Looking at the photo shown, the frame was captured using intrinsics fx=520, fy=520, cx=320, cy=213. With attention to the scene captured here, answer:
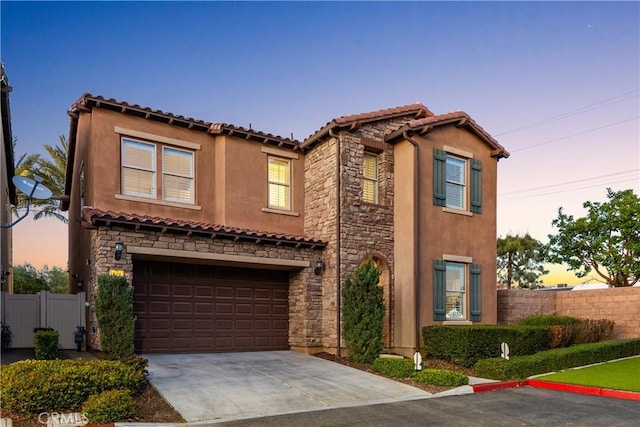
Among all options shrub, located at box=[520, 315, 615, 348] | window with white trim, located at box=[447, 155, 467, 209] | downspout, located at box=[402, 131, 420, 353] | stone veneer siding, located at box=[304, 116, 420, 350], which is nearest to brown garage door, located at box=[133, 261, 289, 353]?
stone veneer siding, located at box=[304, 116, 420, 350]

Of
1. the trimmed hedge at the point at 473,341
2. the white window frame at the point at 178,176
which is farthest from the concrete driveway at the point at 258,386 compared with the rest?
the white window frame at the point at 178,176

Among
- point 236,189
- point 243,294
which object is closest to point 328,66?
point 236,189

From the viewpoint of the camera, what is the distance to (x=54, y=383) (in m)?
8.23

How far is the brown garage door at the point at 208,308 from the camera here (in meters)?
14.4

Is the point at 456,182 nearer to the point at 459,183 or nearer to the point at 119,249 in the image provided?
the point at 459,183

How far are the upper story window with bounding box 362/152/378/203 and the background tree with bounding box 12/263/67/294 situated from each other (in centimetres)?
2555

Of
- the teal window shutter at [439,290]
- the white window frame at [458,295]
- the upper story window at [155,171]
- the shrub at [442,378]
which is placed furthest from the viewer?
the white window frame at [458,295]

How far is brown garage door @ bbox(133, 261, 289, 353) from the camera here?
14.4 meters

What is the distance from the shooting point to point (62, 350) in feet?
48.0

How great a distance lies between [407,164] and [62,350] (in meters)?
11.5

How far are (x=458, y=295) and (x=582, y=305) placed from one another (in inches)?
272

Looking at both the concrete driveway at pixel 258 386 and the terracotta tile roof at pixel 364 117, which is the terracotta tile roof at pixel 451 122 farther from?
the concrete driveway at pixel 258 386

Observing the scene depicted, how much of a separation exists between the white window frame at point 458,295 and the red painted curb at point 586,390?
4.06 meters

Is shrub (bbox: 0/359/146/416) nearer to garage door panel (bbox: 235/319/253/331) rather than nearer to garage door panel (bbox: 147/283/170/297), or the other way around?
garage door panel (bbox: 147/283/170/297)
